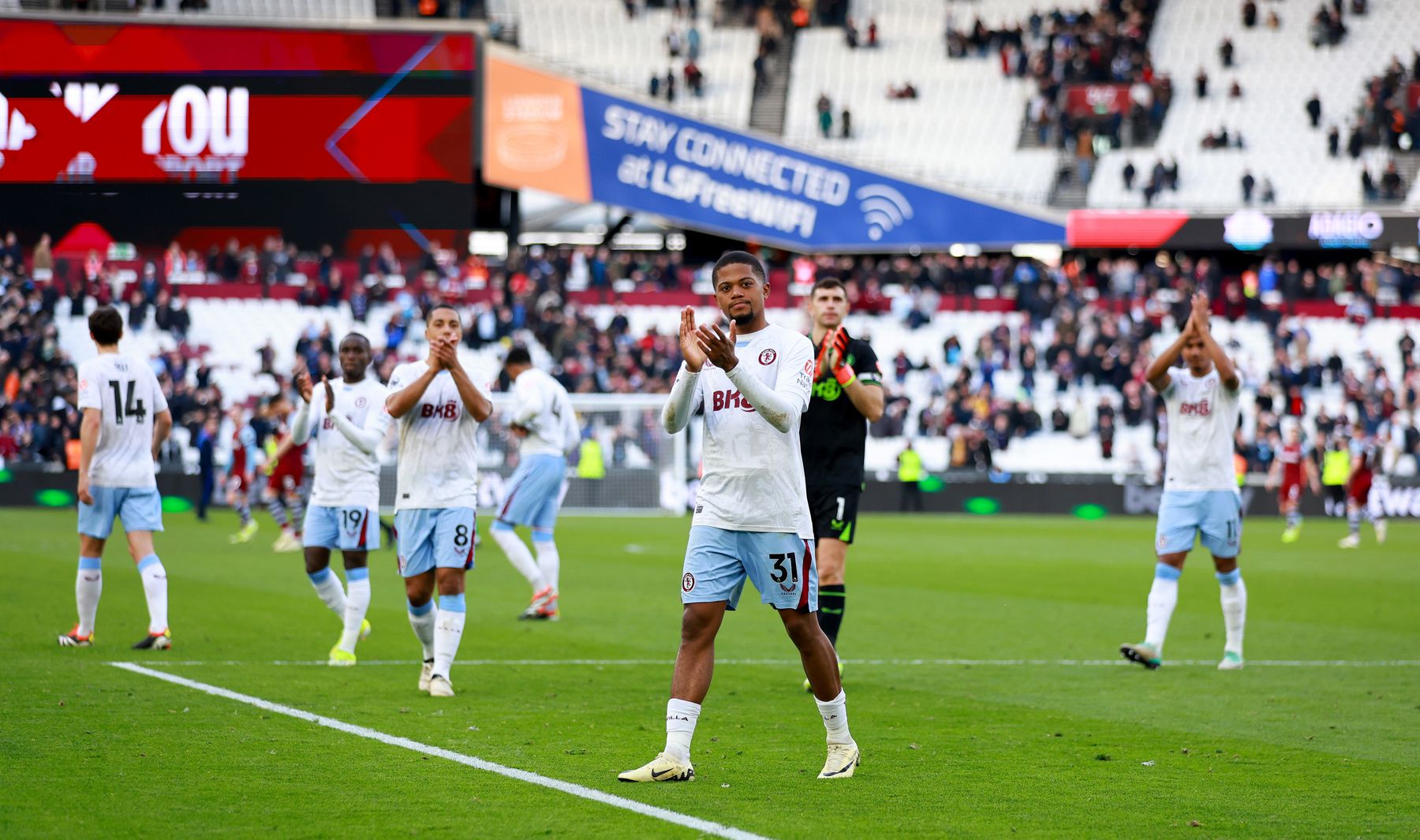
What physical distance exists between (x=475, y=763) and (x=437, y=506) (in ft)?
8.70

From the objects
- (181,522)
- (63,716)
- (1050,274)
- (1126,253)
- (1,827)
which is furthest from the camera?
(1126,253)

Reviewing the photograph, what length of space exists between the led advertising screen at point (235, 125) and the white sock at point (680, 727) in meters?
29.5

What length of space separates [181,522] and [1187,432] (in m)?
22.0

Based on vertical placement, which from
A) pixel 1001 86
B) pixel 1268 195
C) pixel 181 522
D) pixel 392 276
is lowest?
pixel 181 522

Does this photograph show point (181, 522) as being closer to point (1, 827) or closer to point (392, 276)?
point (392, 276)

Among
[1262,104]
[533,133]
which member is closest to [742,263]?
[533,133]

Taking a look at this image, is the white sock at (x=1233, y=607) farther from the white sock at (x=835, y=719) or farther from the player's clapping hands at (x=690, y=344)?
the player's clapping hands at (x=690, y=344)

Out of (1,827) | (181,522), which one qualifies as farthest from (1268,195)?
(1,827)

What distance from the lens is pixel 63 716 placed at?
8.78m

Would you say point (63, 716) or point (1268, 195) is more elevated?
point (1268, 195)

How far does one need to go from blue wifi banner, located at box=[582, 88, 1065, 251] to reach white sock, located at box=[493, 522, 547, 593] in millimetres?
30115

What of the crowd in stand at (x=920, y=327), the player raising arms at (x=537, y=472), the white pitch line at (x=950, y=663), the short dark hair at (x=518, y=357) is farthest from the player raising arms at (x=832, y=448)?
the crowd in stand at (x=920, y=327)

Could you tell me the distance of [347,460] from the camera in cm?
1164

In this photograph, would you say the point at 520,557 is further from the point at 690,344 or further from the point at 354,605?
the point at 690,344
